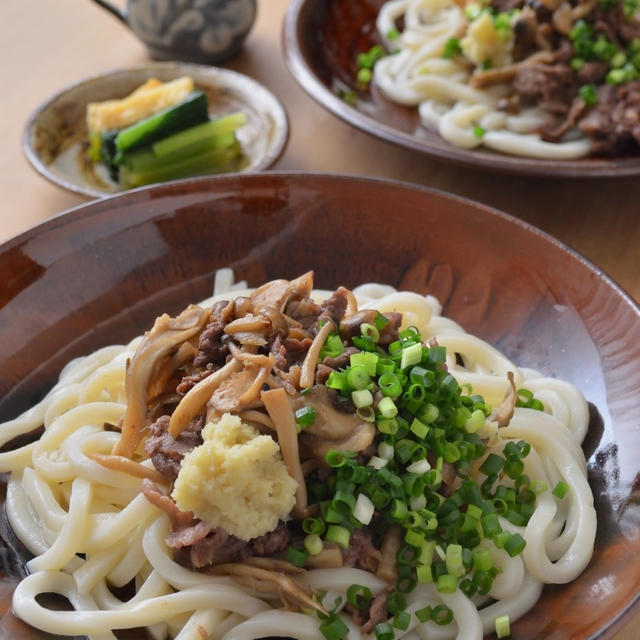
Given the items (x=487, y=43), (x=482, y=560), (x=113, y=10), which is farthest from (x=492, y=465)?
(x=113, y=10)

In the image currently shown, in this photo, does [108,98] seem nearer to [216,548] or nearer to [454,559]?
[216,548]

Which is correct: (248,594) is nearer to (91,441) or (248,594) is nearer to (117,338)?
(91,441)

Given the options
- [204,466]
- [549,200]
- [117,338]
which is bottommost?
[549,200]

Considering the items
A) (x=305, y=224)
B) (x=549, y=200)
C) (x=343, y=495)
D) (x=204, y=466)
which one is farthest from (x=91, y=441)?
(x=549, y=200)

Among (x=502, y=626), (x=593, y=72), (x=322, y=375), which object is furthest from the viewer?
(x=593, y=72)

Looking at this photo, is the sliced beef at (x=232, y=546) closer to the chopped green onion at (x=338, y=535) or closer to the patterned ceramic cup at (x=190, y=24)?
the chopped green onion at (x=338, y=535)

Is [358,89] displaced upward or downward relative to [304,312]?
downward
